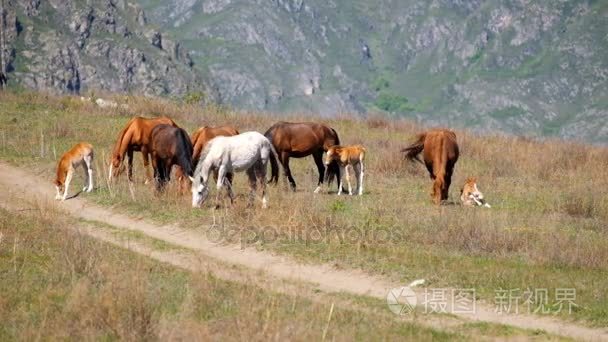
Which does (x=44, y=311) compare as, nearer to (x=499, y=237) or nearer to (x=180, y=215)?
(x=180, y=215)

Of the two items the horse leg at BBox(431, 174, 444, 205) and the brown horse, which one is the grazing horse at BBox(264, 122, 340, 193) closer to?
the brown horse

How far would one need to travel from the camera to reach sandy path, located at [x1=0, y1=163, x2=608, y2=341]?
11.5 meters

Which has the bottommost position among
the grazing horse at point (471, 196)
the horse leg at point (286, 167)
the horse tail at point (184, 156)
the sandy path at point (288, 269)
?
the sandy path at point (288, 269)

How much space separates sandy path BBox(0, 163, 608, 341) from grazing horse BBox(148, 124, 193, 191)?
1.92 m

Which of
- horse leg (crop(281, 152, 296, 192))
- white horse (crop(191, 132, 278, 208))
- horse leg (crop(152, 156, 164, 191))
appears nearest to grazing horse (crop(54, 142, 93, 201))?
horse leg (crop(152, 156, 164, 191))

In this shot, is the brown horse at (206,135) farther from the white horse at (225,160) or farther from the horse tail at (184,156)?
the white horse at (225,160)

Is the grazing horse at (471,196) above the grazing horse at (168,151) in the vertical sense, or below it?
below

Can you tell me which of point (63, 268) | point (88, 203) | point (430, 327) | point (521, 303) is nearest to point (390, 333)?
point (430, 327)

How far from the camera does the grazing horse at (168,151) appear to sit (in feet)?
63.6

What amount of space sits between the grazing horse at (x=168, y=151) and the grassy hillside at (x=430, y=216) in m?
0.91

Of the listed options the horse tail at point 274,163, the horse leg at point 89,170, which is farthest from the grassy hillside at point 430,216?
the horse tail at point 274,163

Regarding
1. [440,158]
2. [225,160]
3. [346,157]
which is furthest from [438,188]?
[225,160]

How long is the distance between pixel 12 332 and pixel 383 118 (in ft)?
93.7

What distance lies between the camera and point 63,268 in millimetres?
Answer: 12336
